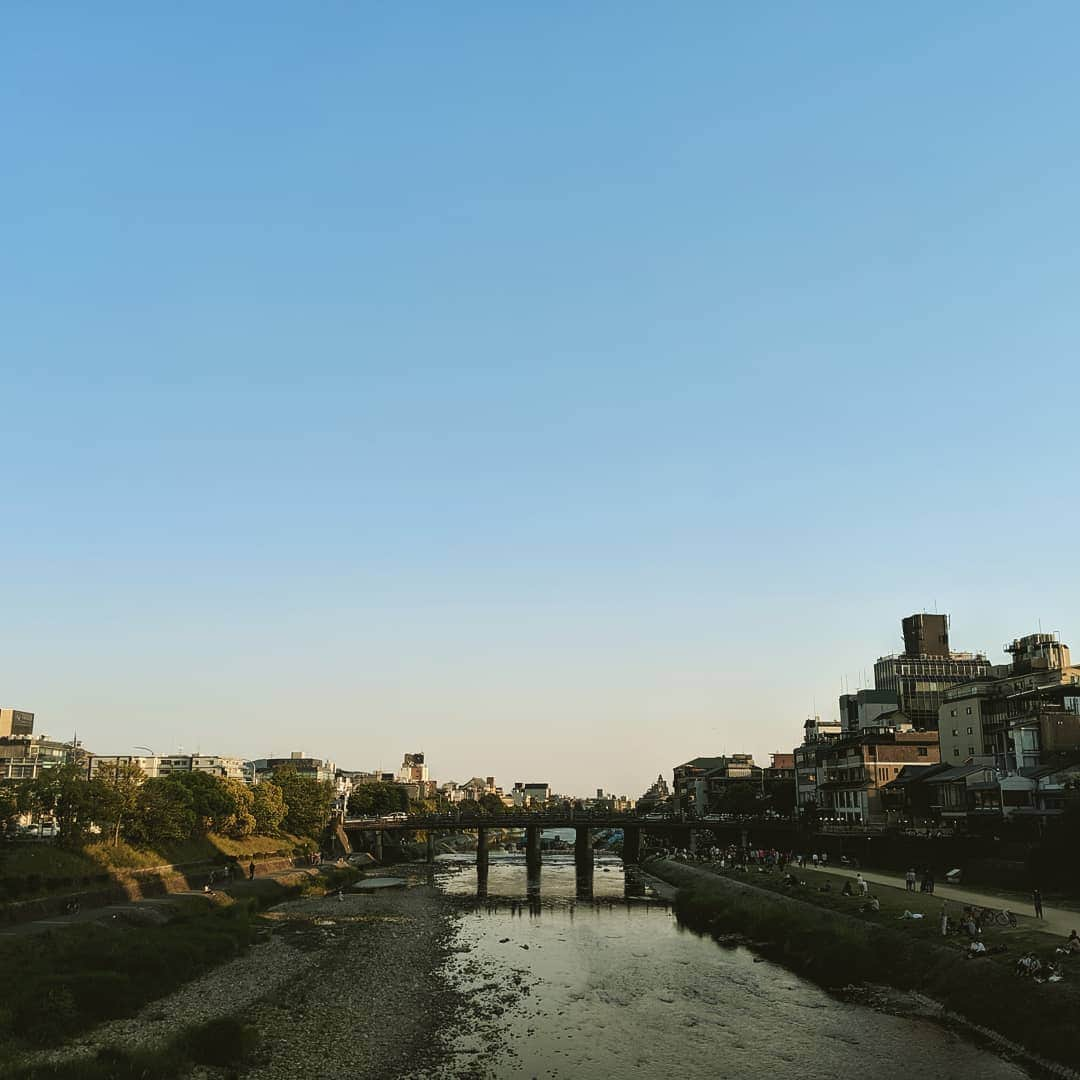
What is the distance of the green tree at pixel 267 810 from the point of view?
120m

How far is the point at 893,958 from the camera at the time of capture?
161 ft

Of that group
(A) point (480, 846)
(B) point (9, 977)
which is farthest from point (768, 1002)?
(A) point (480, 846)

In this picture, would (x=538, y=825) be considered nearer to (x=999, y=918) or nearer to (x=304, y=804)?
(x=304, y=804)

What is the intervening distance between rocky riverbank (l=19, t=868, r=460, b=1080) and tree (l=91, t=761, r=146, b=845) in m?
17.4

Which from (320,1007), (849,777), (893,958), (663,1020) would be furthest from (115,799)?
(849,777)

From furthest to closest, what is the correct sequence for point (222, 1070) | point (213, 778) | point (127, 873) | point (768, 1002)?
point (213, 778) → point (127, 873) → point (768, 1002) → point (222, 1070)

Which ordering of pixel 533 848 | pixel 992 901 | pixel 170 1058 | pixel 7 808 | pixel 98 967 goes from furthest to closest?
pixel 533 848 < pixel 7 808 < pixel 992 901 < pixel 98 967 < pixel 170 1058

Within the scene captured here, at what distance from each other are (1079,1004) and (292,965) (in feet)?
135

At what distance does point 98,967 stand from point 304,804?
90225mm

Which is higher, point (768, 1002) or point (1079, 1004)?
point (1079, 1004)

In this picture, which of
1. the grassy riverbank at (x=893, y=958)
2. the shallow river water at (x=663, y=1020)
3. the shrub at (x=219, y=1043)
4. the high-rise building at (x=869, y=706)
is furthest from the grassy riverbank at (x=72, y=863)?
the high-rise building at (x=869, y=706)

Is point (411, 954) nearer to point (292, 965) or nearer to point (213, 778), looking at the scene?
point (292, 965)

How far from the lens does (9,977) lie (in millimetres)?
40312

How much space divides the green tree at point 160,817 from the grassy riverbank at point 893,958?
159 feet
